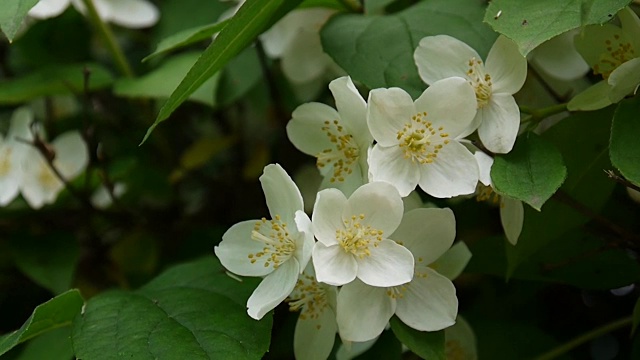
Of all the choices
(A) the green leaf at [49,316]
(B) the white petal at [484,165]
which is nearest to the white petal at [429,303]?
(B) the white petal at [484,165]

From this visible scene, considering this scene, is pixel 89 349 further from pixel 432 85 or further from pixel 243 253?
pixel 432 85

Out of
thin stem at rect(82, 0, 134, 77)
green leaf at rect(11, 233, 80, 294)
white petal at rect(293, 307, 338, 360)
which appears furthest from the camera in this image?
thin stem at rect(82, 0, 134, 77)

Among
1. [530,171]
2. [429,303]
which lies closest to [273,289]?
[429,303]

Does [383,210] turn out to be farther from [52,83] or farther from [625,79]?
[52,83]

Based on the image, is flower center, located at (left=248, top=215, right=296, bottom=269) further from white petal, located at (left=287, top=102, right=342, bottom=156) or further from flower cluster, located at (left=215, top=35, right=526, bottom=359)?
white petal, located at (left=287, top=102, right=342, bottom=156)

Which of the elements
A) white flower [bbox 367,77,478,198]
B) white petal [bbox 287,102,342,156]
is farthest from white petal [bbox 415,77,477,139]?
white petal [bbox 287,102,342,156]

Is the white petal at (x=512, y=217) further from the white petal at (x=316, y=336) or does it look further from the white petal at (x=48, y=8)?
the white petal at (x=48, y=8)
